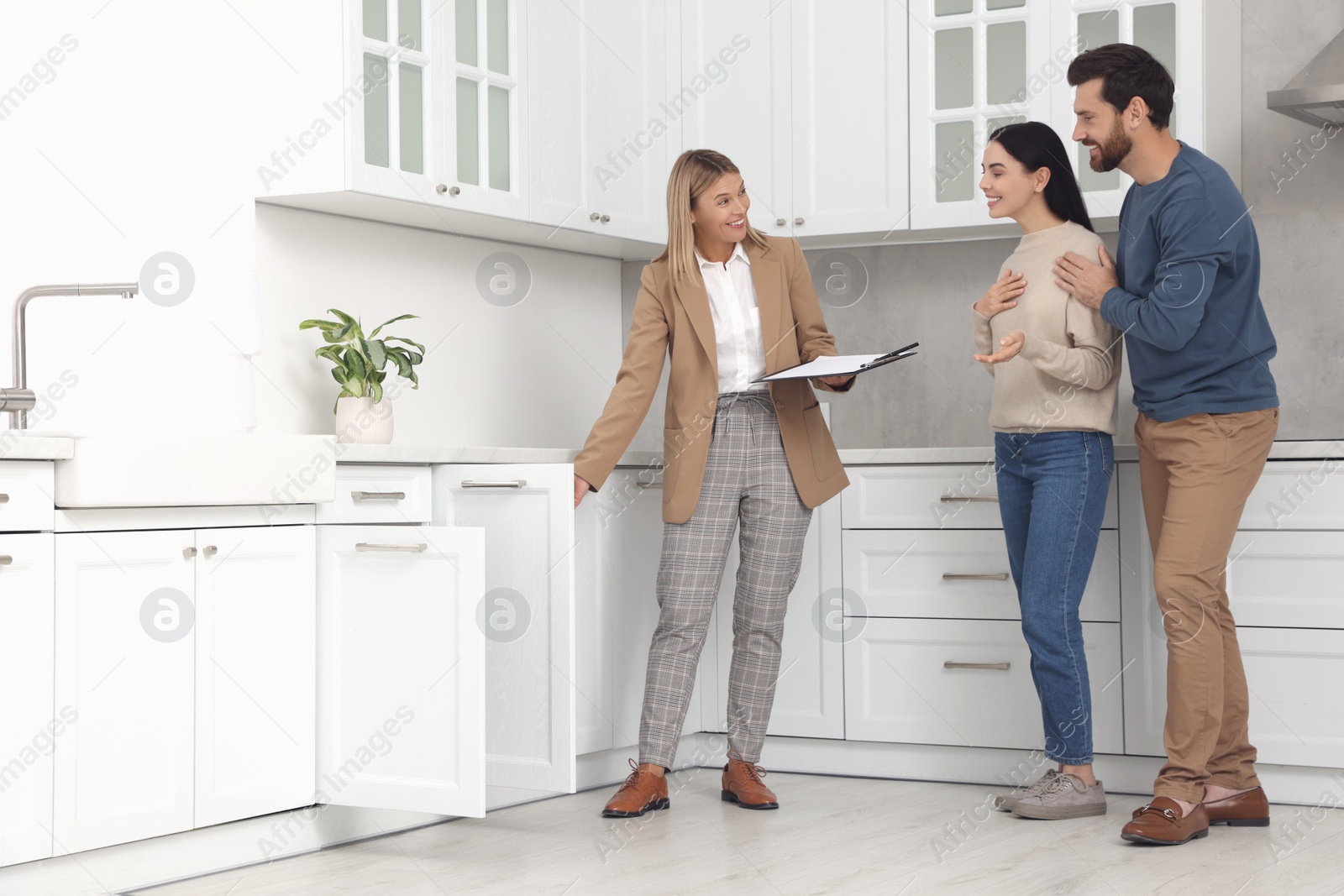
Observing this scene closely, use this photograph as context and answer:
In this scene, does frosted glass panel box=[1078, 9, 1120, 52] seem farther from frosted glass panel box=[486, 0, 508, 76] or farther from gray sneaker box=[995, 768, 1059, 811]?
gray sneaker box=[995, 768, 1059, 811]

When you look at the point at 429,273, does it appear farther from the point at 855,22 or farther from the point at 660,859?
the point at 660,859

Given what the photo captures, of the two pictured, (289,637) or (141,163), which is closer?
(289,637)

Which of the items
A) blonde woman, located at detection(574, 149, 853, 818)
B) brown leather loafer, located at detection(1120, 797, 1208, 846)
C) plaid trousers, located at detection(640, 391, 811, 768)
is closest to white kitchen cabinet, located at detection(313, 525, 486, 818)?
blonde woman, located at detection(574, 149, 853, 818)

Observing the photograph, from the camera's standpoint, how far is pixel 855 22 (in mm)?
3627

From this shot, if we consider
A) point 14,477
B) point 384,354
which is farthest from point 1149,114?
point 14,477

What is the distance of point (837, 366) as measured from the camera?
2.78 metres

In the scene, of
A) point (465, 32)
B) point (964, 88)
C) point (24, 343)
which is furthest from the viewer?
point (964, 88)

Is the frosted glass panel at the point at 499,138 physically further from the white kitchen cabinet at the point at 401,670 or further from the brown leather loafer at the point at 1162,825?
the brown leather loafer at the point at 1162,825

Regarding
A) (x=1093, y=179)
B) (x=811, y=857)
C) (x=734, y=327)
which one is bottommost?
(x=811, y=857)

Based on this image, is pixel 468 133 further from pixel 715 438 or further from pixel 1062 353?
pixel 1062 353

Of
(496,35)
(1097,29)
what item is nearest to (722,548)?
(496,35)

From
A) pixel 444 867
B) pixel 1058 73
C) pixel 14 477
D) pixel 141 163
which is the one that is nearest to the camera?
pixel 14 477

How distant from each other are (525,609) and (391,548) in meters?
0.33

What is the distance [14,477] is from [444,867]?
0.98m
